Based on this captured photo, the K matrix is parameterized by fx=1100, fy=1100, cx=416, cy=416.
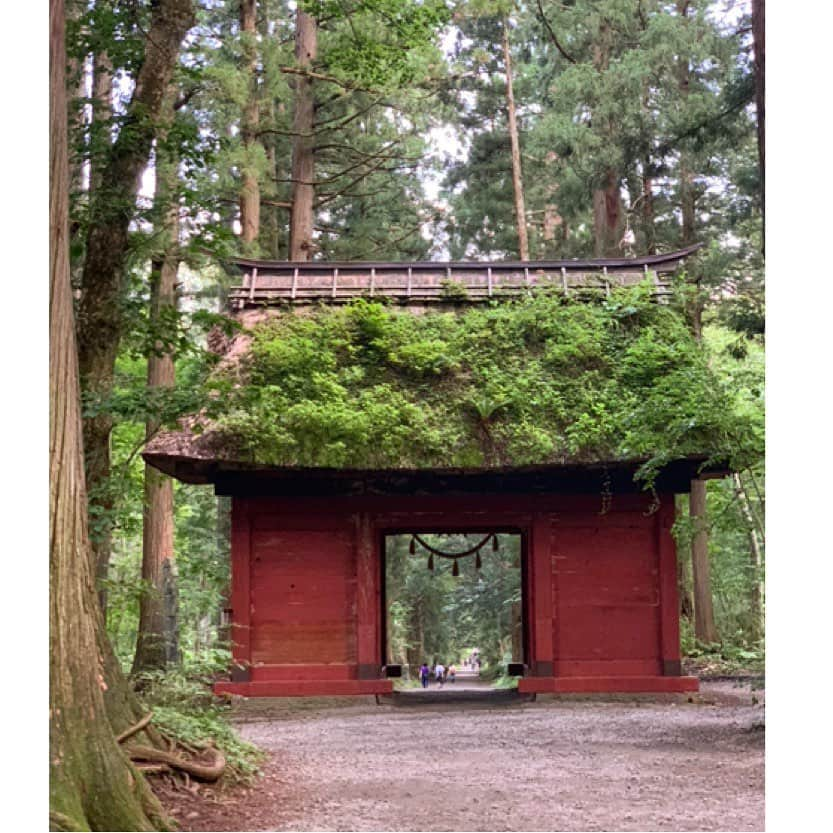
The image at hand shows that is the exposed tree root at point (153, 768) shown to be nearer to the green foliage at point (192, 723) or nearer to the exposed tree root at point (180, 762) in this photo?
the exposed tree root at point (180, 762)

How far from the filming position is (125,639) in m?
23.3

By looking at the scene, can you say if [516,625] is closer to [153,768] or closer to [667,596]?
[667,596]

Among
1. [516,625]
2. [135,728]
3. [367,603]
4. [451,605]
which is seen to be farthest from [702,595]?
[451,605]

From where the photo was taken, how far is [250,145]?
17219mm

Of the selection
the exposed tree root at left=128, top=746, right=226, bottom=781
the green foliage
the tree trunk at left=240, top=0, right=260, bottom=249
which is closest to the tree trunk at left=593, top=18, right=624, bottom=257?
the tree trunk at left=240, top=0, right=260, bottom=249

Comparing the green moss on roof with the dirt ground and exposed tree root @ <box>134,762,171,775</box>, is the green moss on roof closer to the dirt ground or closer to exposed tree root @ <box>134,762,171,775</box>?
the dirt ground

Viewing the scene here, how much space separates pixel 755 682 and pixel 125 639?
1743cm

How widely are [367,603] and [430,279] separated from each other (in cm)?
432

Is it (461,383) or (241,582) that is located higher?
(461,383)

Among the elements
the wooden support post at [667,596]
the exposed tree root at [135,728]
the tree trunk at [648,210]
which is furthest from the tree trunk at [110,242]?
the tree trunk at [648,210]

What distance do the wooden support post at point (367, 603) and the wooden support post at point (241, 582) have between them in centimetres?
128

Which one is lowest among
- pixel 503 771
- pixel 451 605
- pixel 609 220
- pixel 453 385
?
pixel 451 605

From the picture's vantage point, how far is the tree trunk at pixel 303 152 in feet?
61.7

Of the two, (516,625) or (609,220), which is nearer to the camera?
(609,220)
